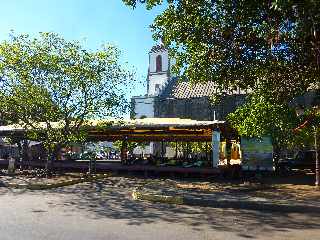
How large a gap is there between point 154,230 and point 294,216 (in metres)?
4.62

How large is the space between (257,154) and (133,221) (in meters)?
14.3

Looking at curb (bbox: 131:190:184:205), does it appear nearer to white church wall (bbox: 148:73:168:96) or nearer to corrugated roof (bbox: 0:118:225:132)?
corrugated roof (bbox: 0:118:225:132)

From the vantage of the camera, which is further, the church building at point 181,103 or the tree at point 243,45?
the church building at point 181,103

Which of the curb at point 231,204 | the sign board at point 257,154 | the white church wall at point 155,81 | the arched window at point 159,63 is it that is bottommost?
the curb at point 231,204

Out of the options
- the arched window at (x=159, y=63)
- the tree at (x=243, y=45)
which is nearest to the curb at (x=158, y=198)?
the tree at (x=243, y=45)

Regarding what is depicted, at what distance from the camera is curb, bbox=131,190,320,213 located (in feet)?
42.9

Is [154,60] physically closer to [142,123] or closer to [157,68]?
[157,68]

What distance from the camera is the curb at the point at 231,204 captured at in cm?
1307

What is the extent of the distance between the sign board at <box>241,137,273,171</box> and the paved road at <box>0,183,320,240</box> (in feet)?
35.6

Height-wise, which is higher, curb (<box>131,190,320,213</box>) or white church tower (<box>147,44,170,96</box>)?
white church tower (<box>147,44,170,96</box>)

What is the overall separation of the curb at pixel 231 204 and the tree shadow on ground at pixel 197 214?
5 centimetres

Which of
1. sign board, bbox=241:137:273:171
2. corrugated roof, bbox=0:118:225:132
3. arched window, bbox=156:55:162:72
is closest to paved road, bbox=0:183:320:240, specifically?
corrugated roof, bbox=0:118:225:132

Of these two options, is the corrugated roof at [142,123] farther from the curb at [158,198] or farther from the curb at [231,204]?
the curb at [231,204]

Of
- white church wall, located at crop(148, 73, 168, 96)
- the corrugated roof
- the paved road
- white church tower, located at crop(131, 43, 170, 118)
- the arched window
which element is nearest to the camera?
the paved road
